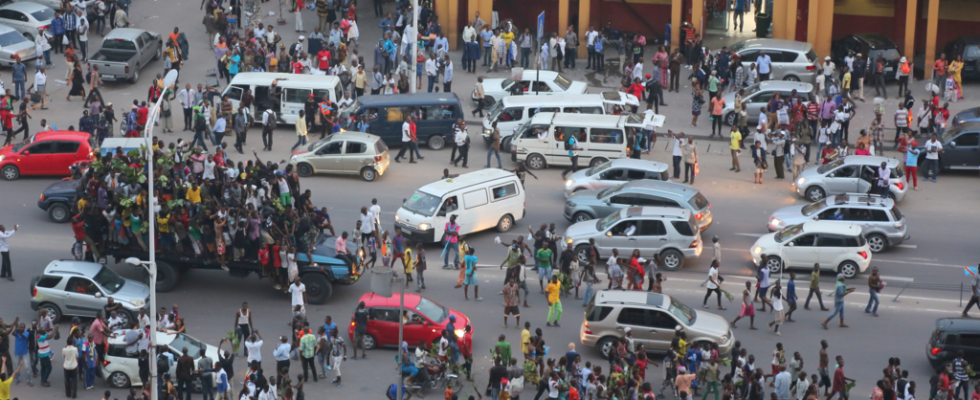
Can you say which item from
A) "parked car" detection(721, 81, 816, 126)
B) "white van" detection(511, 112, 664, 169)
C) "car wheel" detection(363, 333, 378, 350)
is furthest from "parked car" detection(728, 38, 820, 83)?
"car wheel" detection(363, 333, 378, 350)

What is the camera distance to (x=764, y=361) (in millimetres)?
23984

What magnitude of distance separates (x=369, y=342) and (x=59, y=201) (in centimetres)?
986

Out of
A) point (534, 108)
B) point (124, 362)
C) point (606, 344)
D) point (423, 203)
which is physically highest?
point (534, 108)

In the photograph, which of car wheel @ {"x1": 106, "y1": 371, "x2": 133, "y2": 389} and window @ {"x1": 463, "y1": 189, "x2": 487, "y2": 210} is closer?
car wheel @ {"x1": 106, "y1": 371, "x2": 133, "y2": 389}

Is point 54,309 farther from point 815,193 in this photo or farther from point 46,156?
point 815,193

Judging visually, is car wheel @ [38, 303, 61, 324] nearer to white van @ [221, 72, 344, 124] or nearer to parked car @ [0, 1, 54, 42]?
white van @ [221, 72, 344, 124]

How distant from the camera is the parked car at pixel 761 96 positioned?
37.0 metres

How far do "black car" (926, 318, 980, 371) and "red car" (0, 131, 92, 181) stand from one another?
21.0 meters

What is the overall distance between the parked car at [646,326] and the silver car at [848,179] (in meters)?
8.89

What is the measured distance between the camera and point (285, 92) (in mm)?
36438

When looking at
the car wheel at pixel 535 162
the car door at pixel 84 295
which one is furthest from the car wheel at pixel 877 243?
the car door at pixel 84 295

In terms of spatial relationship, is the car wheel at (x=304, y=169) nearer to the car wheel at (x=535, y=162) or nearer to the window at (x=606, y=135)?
the car wheel at (x=535, y=162)

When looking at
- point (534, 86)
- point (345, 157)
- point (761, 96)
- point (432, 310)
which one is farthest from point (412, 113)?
point (432, 310)

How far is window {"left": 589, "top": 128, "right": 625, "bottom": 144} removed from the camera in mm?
33531
